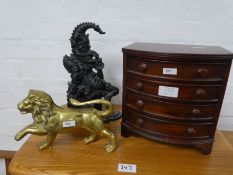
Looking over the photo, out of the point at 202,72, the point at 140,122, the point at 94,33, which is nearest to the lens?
the point at 202,72

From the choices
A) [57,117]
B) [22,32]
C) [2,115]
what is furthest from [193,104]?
[2,115]

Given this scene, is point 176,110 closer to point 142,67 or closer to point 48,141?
point 142,67

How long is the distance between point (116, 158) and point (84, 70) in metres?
0.35

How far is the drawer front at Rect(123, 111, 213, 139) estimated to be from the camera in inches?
29.7

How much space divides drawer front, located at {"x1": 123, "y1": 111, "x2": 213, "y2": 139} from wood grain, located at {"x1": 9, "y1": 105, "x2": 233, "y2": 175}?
0.07 m

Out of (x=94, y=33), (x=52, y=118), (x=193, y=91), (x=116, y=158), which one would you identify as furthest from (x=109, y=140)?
(x=94, y=33)

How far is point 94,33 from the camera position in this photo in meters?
1.11

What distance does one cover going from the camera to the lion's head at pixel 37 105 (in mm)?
723

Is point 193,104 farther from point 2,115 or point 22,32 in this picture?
point 2,115

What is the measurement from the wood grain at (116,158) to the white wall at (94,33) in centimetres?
42

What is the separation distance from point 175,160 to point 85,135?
13.7 inches

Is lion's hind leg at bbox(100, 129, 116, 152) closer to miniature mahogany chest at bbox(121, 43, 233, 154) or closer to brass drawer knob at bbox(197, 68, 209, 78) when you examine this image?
miniature mahogany chest at bbox(121, 43, 233, 154)

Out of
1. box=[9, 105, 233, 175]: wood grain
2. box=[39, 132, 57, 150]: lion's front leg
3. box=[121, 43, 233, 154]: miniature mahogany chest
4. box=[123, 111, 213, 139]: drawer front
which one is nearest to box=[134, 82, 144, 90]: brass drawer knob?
box=[121, 43, 233, 154]: miniature mahogany chest

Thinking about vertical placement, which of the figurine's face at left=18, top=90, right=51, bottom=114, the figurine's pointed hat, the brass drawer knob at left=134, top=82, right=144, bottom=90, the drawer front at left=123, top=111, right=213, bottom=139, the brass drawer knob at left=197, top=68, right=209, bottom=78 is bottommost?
the drawer front at left=123, top=111, right=213, bottom=139
